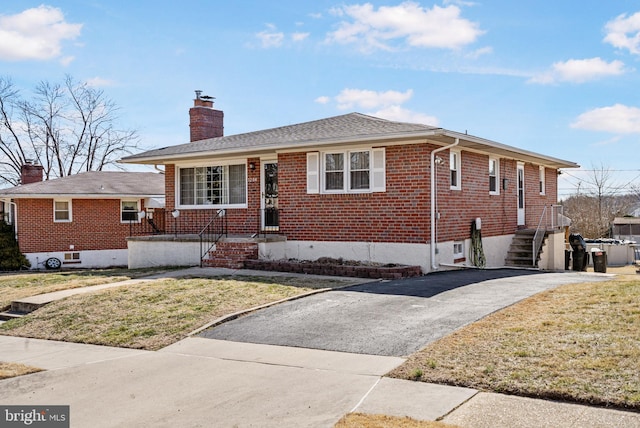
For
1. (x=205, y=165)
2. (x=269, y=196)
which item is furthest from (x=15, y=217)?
(x=269, y=196)

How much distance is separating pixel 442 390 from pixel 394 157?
984 centimetres

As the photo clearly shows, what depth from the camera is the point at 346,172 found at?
16281 mm

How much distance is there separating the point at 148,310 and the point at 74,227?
56.5 feet

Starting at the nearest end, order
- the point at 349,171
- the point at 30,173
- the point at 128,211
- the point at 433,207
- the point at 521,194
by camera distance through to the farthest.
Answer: the point at 433,207 < the point at 349,171 < the point at 521,194 < the point at 128,211 < the point at 30,173

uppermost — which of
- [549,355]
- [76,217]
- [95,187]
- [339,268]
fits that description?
[95,187]

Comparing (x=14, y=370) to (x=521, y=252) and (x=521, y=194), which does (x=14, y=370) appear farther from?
(x=521, y=194)

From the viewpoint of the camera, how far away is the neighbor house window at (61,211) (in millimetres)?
26062

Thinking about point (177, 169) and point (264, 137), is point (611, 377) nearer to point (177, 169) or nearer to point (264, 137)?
point (264, 137)

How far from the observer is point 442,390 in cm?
618

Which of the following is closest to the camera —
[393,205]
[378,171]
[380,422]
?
[380,422]

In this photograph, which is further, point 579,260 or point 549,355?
point 579,260

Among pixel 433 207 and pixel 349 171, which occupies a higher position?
pixel 349 171

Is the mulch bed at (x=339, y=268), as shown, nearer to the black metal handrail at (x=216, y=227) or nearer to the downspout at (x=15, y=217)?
the black metal handrail at (x=216, y=227)

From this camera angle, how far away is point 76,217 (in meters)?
26.4
